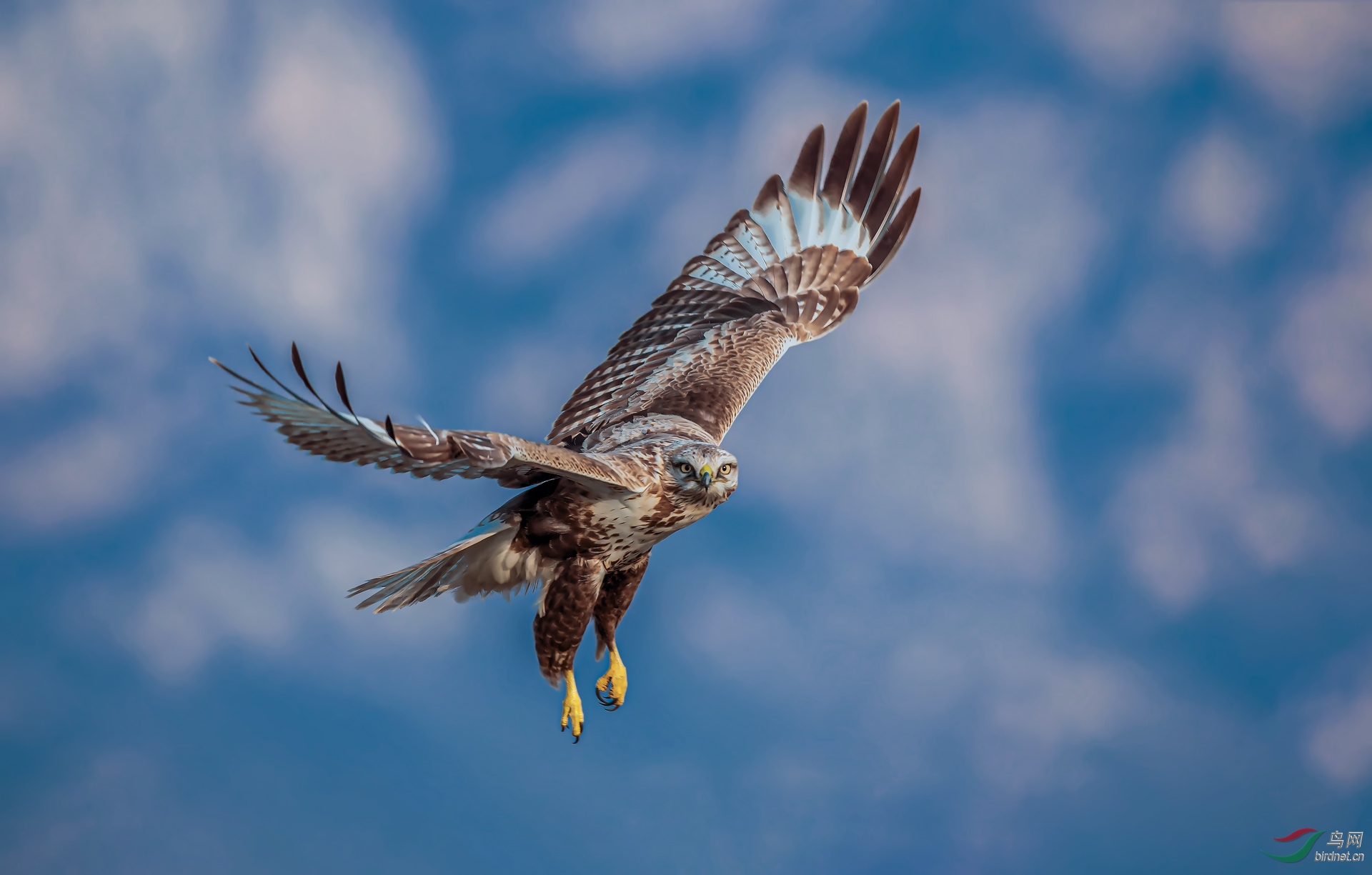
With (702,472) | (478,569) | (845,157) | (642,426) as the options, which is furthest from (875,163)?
(478,569)

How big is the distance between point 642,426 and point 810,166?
364 cm

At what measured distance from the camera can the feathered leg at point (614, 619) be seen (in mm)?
7629

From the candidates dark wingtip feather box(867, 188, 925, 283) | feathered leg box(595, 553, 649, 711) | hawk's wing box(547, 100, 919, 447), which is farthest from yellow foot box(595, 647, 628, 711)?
dark wingtip feather box(867, 188, 925, 283)

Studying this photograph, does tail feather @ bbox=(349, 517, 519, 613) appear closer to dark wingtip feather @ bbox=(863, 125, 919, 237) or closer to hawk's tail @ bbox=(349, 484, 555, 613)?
hawk's tail @ bbox=(349, 484, 555, 613)

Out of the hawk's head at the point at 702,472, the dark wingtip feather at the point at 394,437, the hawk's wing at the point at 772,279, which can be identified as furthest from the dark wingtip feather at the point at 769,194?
the dark wingtip feather at the point at 394,437

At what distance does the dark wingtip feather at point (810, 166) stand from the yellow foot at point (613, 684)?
496 cm

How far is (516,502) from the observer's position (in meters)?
7.35

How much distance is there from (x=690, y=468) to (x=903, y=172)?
4.63 meters

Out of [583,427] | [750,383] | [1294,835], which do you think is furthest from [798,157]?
[1294,835]

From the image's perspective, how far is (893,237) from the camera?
10.4 m

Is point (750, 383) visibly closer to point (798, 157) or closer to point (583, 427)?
point (583, 427)

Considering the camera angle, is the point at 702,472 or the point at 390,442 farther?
the point at 702,472

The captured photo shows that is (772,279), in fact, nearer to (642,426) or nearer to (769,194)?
(769,194)

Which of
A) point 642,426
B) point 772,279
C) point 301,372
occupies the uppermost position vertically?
point 772,279
